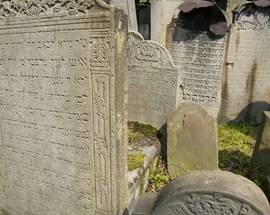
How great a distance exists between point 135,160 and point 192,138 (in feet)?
2.75

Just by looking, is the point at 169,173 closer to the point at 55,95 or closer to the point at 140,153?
the point at 140,153

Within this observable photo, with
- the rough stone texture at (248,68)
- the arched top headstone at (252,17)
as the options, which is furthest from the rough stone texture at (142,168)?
the arched top headstone at (252,17)

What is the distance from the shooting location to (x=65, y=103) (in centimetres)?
242

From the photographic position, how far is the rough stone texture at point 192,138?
3787 mm

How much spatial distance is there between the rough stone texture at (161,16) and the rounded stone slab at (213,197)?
6.16 m

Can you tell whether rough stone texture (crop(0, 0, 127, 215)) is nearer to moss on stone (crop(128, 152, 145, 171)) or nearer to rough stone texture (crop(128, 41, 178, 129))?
moss on stone (crop(128, 152, 145, 171))

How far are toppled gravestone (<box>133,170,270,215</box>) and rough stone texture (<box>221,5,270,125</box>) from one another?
5.12 m

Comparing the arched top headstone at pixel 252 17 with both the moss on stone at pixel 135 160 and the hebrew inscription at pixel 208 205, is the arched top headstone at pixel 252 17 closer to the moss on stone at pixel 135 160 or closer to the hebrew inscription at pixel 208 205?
the moss on stone at pixel 135 160

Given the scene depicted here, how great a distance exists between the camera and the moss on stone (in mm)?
3285

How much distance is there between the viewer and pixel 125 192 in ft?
8.43

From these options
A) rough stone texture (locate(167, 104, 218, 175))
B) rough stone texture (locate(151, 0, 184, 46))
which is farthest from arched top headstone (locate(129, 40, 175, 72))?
rough stone texture (locate(151, 0, 184, 46))

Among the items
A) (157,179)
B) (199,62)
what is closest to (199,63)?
(199,62)

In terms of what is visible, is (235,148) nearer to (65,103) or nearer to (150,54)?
(150,54)

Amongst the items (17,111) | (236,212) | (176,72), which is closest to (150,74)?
Result: (176,72)
